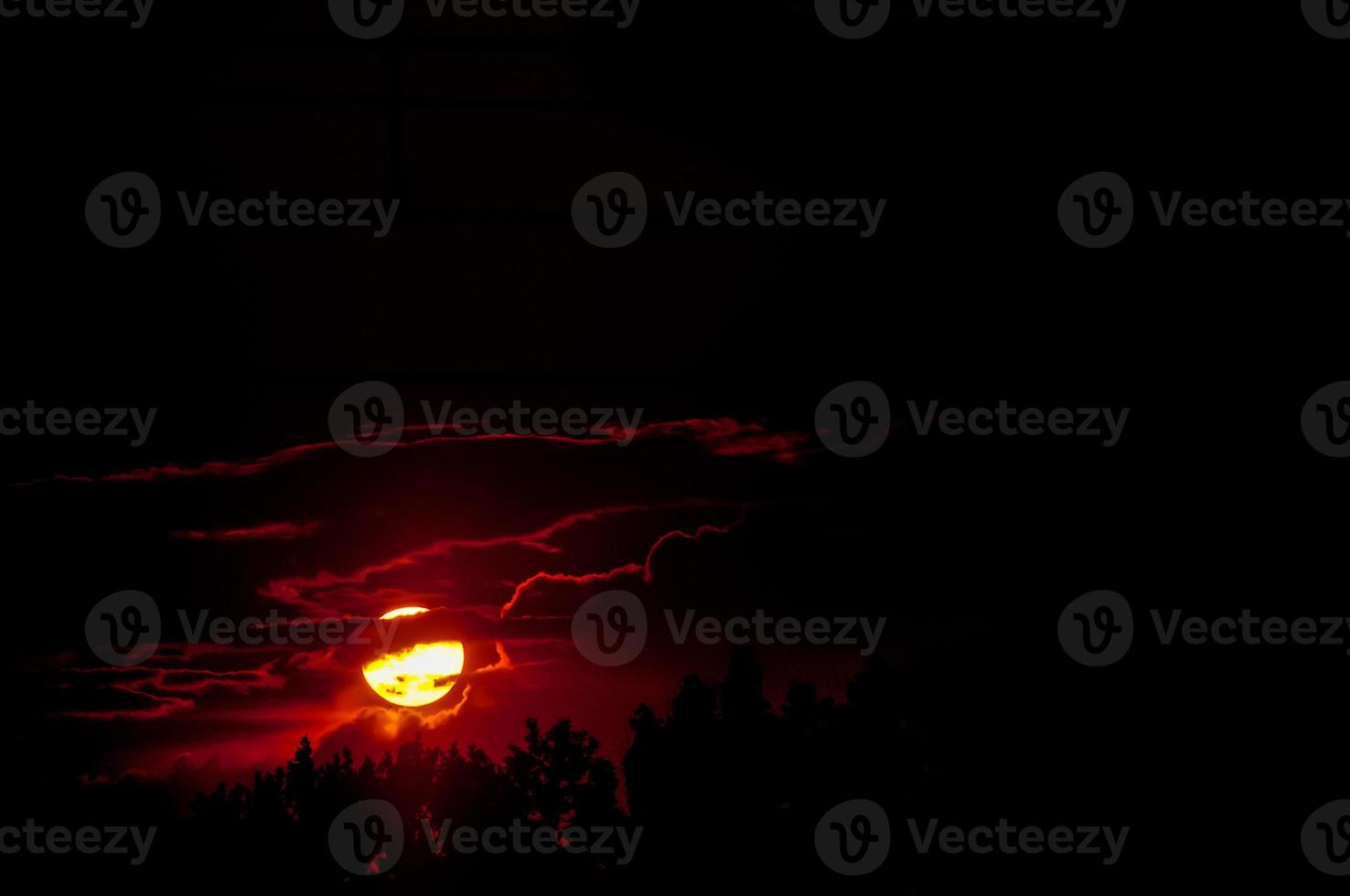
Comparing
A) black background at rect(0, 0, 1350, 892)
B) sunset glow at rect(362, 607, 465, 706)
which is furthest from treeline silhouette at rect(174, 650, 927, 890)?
black background at rect(0, 0, 1350, 892)

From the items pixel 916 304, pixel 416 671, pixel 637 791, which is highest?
pixel 916 304

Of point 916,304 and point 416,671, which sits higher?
point 916,304

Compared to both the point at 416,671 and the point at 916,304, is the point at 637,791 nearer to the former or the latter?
the point at 416,671

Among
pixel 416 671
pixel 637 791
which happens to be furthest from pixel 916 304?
pixel 416 671

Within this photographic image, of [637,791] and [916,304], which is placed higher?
[916,304]

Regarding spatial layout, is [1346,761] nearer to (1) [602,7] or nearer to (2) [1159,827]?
(2) [1159,827]

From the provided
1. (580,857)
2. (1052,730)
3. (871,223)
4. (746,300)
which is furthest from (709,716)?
(871,223)

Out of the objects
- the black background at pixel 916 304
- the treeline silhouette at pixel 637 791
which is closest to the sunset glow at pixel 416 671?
the treeline silhouette at pixel 637 791

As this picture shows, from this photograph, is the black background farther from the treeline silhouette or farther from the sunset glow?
the sunset glow

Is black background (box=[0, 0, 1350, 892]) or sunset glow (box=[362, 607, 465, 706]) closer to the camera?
black background (box=[0, 0, 1350, 892])

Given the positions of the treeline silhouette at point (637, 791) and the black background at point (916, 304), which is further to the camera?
the treeline silhouette at point (637, 791)

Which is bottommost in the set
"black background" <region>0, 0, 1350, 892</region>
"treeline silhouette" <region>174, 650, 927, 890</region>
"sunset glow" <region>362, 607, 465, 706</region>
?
"treeline silhouette" <region>174, 650, 927, 890</region>

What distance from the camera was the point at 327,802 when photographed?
3.21 m

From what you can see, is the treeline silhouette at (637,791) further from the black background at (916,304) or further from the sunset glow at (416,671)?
the black background at (916,304)
